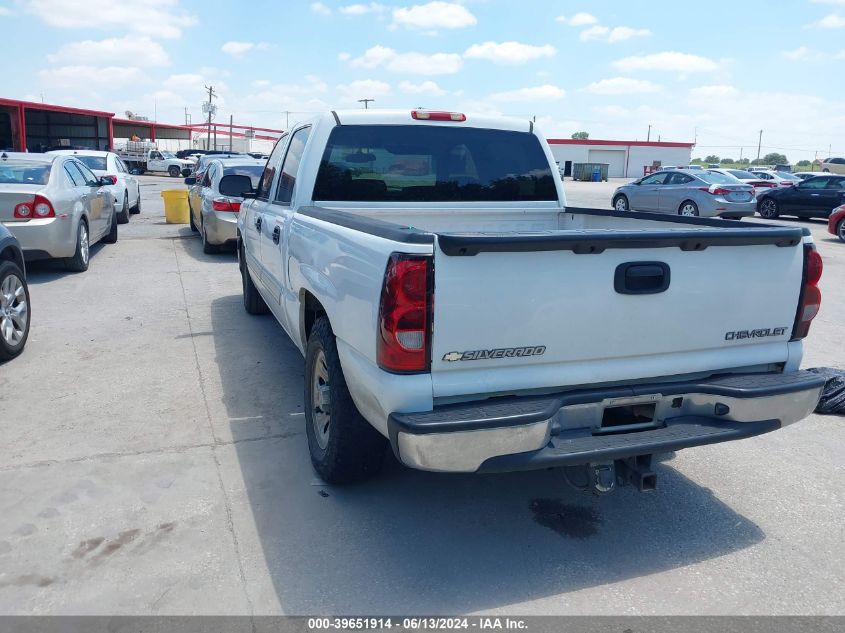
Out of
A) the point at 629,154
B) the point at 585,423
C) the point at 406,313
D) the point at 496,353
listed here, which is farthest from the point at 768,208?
the point at 629,154

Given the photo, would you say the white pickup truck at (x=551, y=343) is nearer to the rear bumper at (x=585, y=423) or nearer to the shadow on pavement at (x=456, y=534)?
the rear bumper at (x=585, y=423)

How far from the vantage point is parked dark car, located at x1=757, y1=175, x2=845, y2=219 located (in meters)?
19.6

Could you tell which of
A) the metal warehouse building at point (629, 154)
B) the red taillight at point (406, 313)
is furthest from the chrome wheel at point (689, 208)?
the metal warehouse building at point (629, 154)

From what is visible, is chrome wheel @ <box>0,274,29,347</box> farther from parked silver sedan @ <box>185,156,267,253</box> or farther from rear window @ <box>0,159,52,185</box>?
parked silver sedan @ <box>185,156,267,253</box>

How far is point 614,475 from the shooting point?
3.19 m

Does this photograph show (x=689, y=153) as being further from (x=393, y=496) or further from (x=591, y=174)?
(x=393, y=496)

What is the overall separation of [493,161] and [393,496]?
248 cm

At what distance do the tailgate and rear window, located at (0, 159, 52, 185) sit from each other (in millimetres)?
8028

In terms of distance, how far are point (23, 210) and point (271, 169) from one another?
14.7ft

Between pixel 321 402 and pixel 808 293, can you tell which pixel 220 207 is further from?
pixel 808 293

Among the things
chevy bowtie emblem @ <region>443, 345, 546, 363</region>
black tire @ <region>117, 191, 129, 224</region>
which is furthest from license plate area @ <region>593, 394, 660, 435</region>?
black tire @ <region>117, 191, 129, 224</region>

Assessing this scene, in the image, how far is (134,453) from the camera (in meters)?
4.22

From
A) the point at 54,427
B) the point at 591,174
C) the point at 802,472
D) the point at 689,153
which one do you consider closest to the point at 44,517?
the point at 54,427

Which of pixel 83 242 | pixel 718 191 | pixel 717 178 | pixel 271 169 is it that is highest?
pixel 717 178
